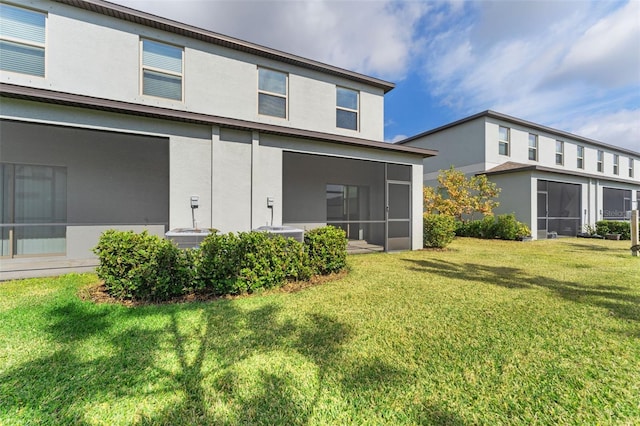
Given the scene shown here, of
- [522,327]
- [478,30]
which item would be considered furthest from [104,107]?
[478,30]

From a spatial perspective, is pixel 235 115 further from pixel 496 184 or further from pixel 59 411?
pixel 496 184

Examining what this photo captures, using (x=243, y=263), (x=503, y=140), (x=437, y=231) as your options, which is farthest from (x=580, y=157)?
(x=243, y=263)

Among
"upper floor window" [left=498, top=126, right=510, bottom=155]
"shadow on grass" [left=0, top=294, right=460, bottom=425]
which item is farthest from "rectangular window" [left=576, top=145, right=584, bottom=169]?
"shadow on grass" [left=0, top=294, right=460, bottom=425]

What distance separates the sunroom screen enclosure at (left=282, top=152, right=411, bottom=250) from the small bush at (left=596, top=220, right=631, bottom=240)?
13152 millimetres

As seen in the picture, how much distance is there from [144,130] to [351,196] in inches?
356

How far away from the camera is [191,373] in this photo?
2.54m

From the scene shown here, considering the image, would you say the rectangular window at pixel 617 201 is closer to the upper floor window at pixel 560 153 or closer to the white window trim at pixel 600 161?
the white window trim at pixel 600 161

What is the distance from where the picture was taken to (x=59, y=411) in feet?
6.82

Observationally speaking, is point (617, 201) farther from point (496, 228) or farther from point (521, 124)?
point (496, 228)

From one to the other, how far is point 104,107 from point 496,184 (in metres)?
17.9

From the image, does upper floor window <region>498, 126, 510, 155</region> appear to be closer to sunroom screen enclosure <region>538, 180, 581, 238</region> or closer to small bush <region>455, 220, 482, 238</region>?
sunroom screen enclosure <region>538, 180, 581, 238</region>

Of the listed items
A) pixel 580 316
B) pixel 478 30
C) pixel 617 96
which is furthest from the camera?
pixel 617 96

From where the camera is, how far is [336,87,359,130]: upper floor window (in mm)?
9938

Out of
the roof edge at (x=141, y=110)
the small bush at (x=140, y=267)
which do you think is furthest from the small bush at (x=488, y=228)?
the small bush at (x=140, y=267)
